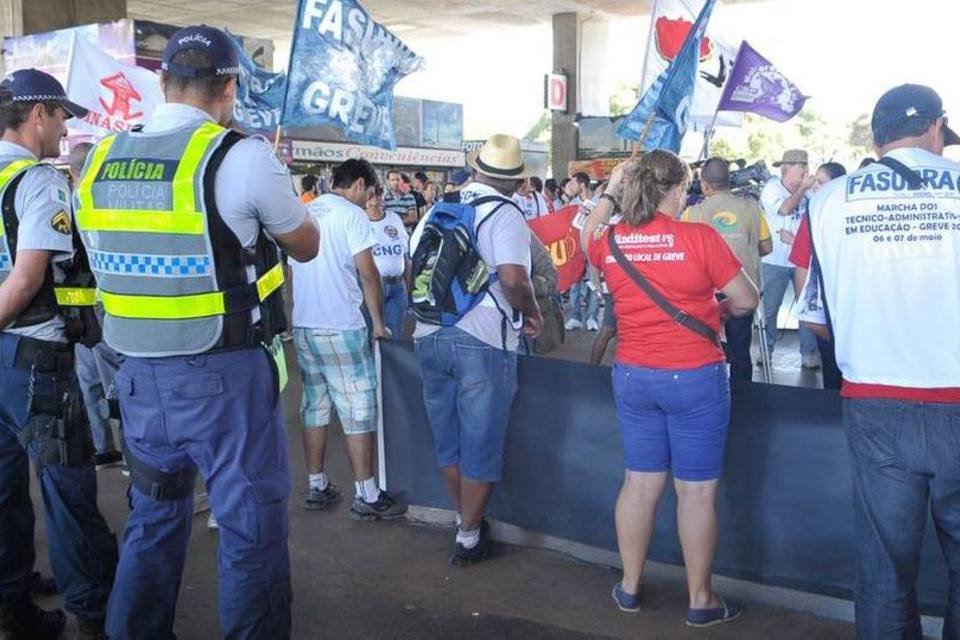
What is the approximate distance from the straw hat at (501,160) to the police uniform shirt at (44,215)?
1727 mm

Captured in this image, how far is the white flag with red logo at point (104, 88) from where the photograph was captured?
642cm

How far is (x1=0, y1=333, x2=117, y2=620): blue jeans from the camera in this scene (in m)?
3.33

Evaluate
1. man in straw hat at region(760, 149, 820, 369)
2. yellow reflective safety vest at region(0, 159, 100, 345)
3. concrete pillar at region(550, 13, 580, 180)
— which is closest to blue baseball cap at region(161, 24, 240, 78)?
yellow reflective safety vest at region(0, 159, 100, 345)

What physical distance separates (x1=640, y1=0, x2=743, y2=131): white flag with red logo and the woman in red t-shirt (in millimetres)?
3799

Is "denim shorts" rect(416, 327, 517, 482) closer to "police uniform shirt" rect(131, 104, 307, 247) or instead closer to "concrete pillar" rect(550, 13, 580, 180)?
"police uniform shirt" rect(131, 104, 307, 247)

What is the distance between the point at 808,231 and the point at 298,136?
15014 millimetres

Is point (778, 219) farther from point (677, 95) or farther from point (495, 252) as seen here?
point (495, 252)

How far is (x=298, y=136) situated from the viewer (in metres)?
17.0

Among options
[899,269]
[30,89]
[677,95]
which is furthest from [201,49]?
[677,95]

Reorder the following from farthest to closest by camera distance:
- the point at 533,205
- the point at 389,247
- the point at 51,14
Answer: the point at 51,14
the point at 533,205
the point at 389,247

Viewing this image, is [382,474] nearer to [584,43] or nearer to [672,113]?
[672,113]

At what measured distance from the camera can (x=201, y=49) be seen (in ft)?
8.79

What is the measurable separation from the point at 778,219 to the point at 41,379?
6979 mm

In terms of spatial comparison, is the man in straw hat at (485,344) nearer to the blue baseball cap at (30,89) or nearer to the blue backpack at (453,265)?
the blue backpack at (453,265)
